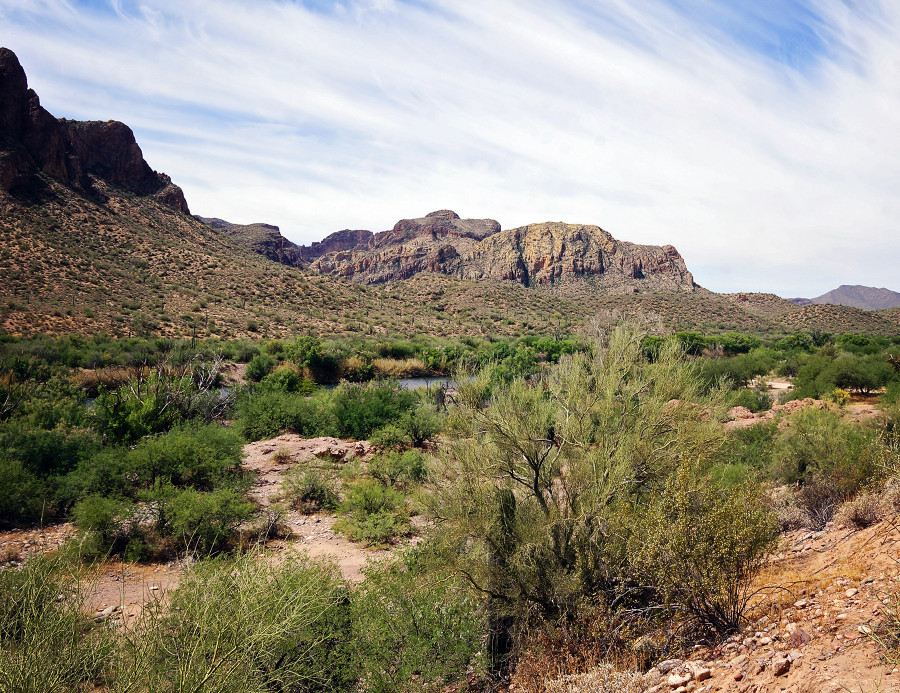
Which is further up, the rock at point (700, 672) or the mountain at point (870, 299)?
the mountain at point (870, 299)

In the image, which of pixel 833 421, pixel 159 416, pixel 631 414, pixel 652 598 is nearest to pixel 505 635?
pixel 652 598

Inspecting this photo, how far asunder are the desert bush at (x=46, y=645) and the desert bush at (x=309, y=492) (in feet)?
30.2

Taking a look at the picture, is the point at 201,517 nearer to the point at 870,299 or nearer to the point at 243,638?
the point at 243,638

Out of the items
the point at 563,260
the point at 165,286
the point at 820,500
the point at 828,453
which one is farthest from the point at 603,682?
the point at 563,260

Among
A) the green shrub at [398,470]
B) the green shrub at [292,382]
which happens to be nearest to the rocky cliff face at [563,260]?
the green shrub at [292,382]

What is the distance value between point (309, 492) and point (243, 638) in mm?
10877

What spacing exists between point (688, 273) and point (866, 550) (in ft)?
416

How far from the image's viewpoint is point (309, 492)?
14492mm

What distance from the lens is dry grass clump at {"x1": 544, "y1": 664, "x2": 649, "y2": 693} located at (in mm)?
Answer: 4551

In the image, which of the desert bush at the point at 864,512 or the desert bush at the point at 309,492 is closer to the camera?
the desert bush at the point at 864,512

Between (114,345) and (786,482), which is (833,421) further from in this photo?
(114,345)

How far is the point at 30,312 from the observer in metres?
35.2

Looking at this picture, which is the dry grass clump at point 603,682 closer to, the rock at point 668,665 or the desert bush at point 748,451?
the rock at point 668,665

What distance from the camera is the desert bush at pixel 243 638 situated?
3.58m
